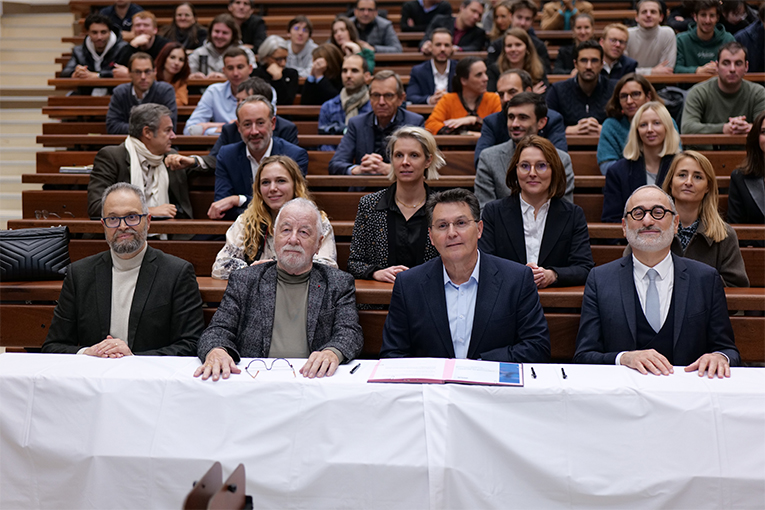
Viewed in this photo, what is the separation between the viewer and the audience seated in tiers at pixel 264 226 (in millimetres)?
3031

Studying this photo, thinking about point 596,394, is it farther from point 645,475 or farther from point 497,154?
point 497,154

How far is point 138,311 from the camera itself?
2576mm

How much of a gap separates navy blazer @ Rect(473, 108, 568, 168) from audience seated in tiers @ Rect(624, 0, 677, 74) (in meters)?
2.28

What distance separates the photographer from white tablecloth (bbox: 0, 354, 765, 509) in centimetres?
178

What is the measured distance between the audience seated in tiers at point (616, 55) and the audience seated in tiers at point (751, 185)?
1800mm

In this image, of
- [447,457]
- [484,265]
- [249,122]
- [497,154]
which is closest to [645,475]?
[447,457]

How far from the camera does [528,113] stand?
3.60 meters

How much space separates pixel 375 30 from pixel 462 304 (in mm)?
5142

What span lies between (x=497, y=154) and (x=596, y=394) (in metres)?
1.87

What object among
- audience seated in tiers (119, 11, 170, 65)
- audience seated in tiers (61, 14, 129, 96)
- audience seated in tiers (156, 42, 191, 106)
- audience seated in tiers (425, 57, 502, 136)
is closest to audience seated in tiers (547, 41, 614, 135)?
audience seated in tiers (425, 57, 502, 136)

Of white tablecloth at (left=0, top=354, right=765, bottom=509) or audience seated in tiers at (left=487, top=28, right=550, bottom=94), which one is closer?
white tablecloth at (left=0, top=354, right=765, bottom=509)

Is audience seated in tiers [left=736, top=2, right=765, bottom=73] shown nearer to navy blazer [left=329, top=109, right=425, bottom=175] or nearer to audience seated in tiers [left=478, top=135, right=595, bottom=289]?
navy blazer [left=329, top=109, right=425, bottom=175]

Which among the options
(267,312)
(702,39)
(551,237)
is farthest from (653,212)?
(702,39)

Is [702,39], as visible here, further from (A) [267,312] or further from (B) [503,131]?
(A) [267,312]
